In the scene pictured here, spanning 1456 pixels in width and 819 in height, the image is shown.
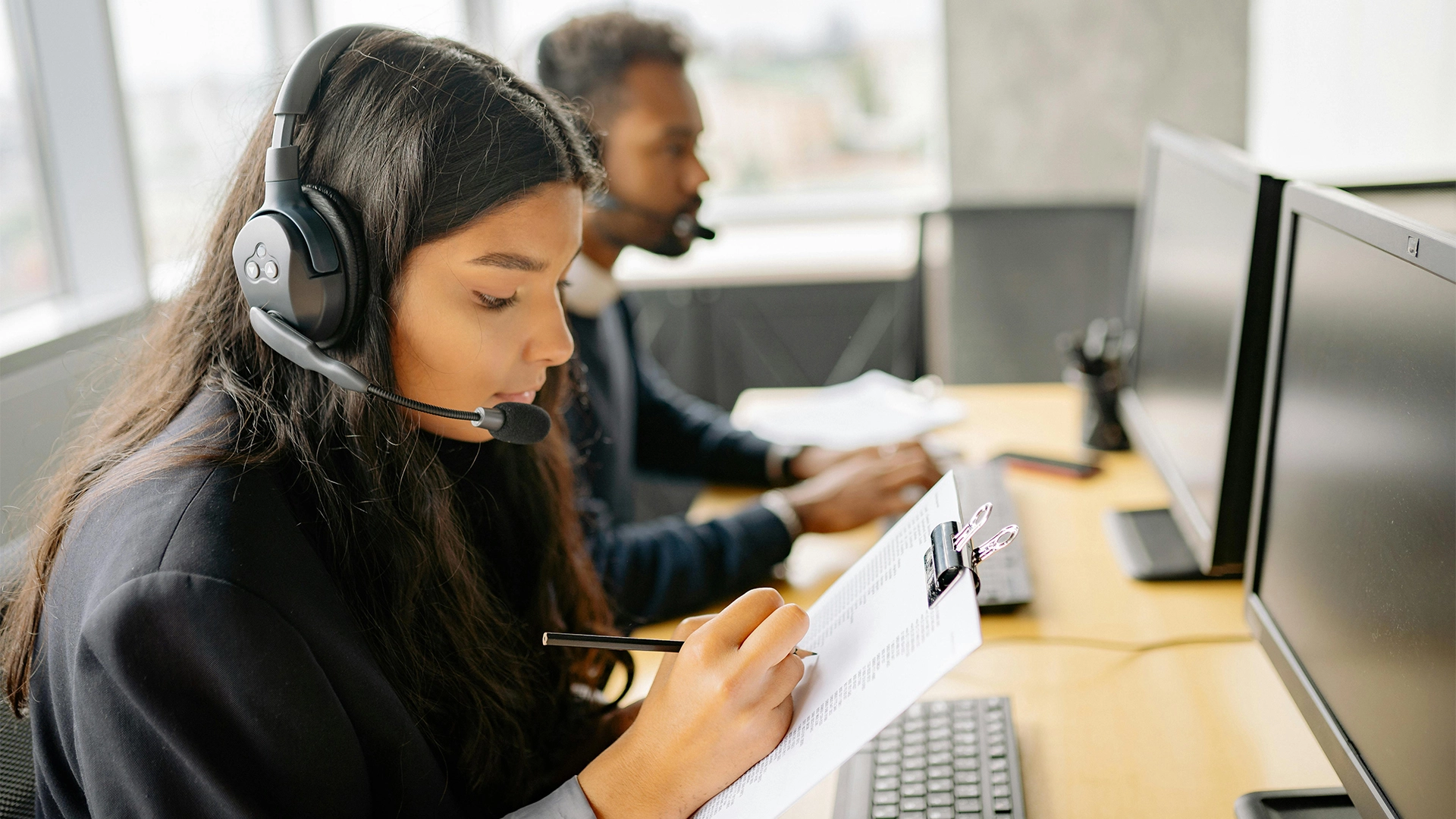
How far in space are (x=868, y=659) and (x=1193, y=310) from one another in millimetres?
652

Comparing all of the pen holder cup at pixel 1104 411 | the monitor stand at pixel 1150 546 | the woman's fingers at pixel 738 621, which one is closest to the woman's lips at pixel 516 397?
the woman's fingers at pixel 738 621

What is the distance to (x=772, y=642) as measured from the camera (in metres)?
0.63

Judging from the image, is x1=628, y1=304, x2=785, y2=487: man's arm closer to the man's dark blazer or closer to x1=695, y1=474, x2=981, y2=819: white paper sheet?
the man's dark blazer

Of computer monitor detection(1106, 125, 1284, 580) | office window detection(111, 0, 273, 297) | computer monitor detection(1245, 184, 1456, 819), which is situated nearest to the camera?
computer monitor detection(1245, 184, 1456, 819)

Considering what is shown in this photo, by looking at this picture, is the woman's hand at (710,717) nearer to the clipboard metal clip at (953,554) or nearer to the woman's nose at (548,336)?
the clipboard metal clip at (953,554)

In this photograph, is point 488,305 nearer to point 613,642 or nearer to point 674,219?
point 613,642

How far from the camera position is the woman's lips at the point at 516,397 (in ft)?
2.46

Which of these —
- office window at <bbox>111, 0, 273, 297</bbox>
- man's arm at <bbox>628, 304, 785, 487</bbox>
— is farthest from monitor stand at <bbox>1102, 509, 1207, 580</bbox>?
office window at <bbox>111, 0, 273, 297</bbox>

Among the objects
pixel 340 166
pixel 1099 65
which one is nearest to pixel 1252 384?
pixel 340 166

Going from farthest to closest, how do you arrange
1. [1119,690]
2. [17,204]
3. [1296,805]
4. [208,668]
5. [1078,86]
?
[1078,86] < [17,204] < [1119,690] < [1296,805] < [208,668]

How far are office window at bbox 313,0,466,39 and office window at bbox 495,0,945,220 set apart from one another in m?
0.43

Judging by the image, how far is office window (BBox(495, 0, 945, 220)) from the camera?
10.2 ft

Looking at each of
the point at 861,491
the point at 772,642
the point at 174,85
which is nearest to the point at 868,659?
the point at 772,642

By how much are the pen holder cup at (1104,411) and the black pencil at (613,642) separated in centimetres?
97
